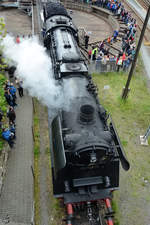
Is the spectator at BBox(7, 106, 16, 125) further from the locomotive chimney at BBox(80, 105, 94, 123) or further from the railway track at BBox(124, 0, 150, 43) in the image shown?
the railway track at BBox(124, 0, 150, 43)

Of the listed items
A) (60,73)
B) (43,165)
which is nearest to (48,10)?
(60,73)

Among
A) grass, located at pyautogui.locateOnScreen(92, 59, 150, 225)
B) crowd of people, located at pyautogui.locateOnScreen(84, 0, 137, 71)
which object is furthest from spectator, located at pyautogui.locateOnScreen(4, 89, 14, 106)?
crowd of people, located at pyautogui.locateOnScreen(84, 0, 137, 71)

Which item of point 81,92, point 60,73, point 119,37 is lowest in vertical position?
point 81,92

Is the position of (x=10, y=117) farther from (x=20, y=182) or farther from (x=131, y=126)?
(x=131, y=126)

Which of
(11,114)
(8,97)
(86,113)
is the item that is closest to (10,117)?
(11,114)

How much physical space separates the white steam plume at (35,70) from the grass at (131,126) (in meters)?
3.69

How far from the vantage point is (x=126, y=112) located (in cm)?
1065

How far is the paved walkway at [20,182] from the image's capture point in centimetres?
602

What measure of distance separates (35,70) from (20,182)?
5295 millimetres

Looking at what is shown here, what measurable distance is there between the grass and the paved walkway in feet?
9.94

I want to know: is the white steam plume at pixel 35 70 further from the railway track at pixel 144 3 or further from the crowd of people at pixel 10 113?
the railway track at pixel 144 3

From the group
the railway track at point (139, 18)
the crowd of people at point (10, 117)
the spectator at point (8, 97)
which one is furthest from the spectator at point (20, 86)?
the railway track at point (139, 18)

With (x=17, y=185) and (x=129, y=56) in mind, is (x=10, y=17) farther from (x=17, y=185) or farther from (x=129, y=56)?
(x=17, y=185)

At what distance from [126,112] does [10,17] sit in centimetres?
1941
